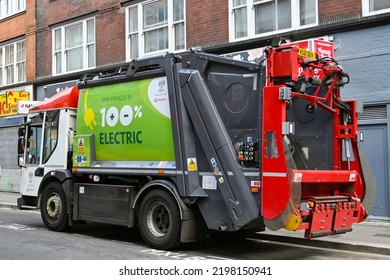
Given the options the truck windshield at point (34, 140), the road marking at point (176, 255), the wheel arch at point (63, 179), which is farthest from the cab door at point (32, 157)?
the road marking at point (176, 255)

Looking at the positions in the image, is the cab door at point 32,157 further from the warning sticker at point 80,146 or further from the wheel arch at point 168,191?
the wheel arch at point 168,191

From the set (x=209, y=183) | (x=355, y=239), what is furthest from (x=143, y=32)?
(x=355, y=239)

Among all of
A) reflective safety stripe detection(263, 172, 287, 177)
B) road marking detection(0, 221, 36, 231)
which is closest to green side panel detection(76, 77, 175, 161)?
reflective safety stripe detection(263, 172, 287, 177)

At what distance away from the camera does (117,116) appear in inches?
358

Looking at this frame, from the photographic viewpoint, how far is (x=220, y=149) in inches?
297

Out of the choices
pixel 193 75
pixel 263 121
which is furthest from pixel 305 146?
pixel 193 75

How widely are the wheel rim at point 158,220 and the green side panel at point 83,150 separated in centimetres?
192

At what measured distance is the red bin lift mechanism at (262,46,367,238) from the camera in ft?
→ 22.4

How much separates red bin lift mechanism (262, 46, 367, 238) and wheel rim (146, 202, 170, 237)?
6.43 ft

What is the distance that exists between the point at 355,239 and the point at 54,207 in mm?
6077

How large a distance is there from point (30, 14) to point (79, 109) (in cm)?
1322

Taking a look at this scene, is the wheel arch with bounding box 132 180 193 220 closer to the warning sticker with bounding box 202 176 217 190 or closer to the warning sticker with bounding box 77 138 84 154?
the warning sticker with bounding box 202 176 217 190

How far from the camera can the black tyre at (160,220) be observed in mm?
7898

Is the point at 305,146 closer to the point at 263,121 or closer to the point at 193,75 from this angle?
the point at 263,121
